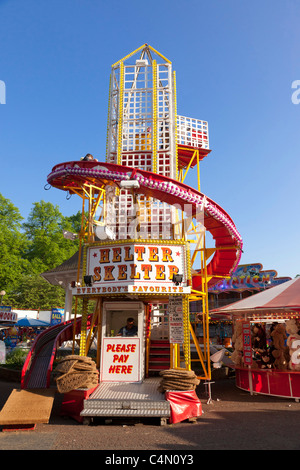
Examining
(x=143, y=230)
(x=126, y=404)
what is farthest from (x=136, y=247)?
(x=126, y=404)

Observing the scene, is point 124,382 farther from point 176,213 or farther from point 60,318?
point 60,318

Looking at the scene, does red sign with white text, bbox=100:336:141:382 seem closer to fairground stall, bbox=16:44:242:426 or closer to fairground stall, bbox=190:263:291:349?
fairground stall, bbox=16:44:242:426

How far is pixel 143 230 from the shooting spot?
479 inches

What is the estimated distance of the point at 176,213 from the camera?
12.7m

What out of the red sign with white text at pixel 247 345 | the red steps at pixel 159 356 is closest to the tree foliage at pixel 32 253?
the red steps at pixel 159 356

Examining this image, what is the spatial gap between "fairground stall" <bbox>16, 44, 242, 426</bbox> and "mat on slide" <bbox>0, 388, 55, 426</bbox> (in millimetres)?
890

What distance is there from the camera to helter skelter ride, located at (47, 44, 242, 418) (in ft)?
32.5

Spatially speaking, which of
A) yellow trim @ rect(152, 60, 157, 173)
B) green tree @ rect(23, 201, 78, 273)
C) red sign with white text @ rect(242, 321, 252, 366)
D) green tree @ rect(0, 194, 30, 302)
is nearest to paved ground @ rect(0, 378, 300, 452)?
red sign with white text @ rect(242, 321, 252, 366)

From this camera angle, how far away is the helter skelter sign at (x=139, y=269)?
9.55 m

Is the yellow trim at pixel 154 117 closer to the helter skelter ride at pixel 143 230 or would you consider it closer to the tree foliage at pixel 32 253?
the helter skelter ride at pixel 143 230

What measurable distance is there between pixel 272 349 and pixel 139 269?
243 inches

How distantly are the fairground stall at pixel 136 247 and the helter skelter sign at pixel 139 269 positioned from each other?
0.03 metres

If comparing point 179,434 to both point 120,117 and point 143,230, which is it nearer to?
point 143,230

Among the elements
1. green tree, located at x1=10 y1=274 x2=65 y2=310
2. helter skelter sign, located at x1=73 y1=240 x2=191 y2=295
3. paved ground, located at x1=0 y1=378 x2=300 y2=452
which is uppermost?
green tree, located at x1=10 y1=274 x2=65 y2=310
